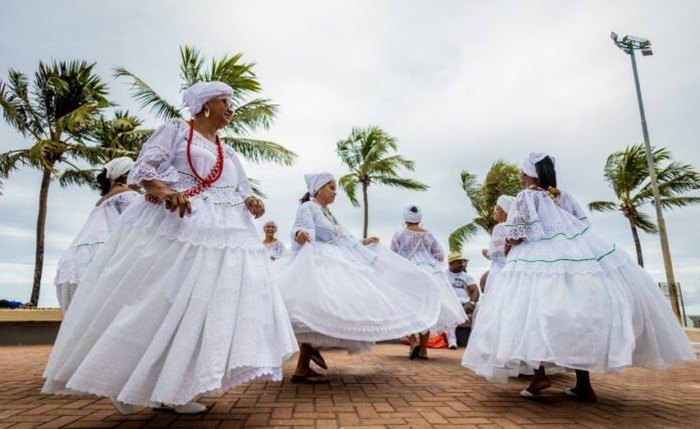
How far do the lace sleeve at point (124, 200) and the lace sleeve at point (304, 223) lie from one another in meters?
1.53

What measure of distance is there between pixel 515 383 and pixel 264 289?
2.95 m

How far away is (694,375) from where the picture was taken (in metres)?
4.88

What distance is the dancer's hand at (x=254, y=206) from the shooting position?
297cm

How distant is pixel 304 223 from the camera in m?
4.61

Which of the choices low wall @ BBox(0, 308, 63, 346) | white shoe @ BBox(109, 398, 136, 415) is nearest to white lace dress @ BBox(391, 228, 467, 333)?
white shoe @ BBox(109, 398, 136, 415)

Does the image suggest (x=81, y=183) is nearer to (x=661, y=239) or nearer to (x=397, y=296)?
(x=397, y=296)

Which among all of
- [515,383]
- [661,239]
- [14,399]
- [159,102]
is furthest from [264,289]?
[661,239]

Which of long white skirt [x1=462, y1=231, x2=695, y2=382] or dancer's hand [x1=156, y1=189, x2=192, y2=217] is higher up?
dancer's hand [x1=156, y1=189, x2=192, y2=217]

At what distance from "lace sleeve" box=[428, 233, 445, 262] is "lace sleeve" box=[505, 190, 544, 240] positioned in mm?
3462

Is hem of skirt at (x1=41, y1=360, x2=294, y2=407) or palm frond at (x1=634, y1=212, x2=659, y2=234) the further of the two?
palm frond at (x1=634, y1=212, x2=659, y2=234)

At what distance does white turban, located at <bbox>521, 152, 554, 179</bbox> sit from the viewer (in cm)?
390

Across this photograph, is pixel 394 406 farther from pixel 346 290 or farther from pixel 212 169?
pixel 212 169

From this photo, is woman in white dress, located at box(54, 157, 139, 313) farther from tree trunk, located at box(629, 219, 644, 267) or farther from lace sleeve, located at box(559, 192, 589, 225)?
tree trunk, located at box(629, 219, 644, 267)

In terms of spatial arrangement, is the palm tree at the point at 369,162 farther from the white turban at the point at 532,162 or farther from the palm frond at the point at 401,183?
the white turban at the point at 532,162
